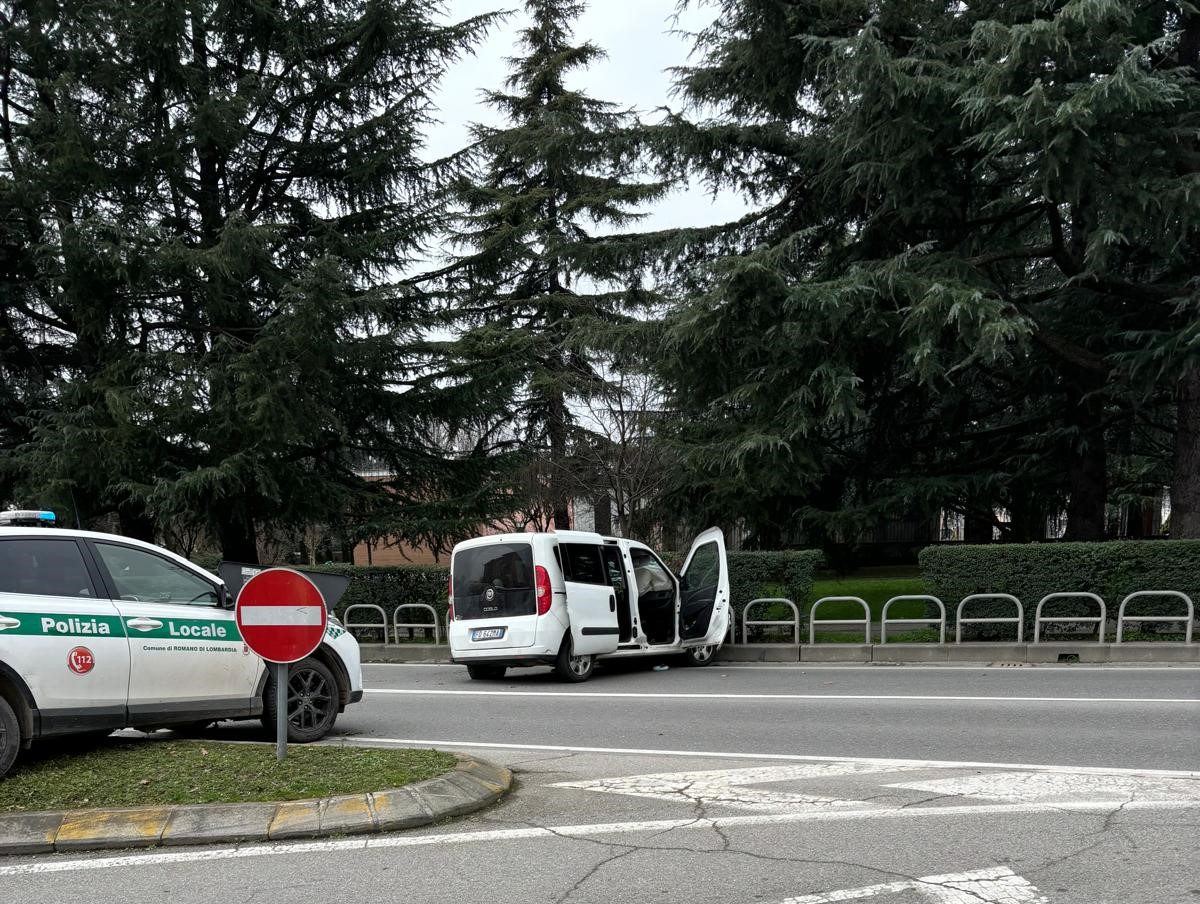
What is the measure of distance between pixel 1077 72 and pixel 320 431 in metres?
14.7

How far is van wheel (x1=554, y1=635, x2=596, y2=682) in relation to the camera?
508 inches

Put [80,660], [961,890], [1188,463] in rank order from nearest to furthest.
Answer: [961,890] < [80,660] < [1188,463]

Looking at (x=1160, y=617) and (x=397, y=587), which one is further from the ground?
(x=397, y=587)

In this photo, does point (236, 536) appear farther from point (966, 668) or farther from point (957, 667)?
point (966, 668)

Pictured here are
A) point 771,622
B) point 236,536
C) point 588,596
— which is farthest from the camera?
point 236,536

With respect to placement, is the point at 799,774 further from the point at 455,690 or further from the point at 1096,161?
the point at 1096,161

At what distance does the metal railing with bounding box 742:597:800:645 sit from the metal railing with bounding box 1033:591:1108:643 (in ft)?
10.5

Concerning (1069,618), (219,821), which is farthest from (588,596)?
(219,821)

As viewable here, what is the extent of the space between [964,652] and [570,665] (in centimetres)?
554

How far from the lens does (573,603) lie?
42.3 ft

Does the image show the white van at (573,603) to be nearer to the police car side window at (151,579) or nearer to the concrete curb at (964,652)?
the concrete curb at (964,652)

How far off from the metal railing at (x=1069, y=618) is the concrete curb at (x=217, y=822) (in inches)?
406

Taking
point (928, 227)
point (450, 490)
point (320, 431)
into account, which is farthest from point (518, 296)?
point (928, 227)

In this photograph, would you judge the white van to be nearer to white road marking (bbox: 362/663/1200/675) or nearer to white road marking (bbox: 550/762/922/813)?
white road marking (bbox: 362/663/1200/675)
